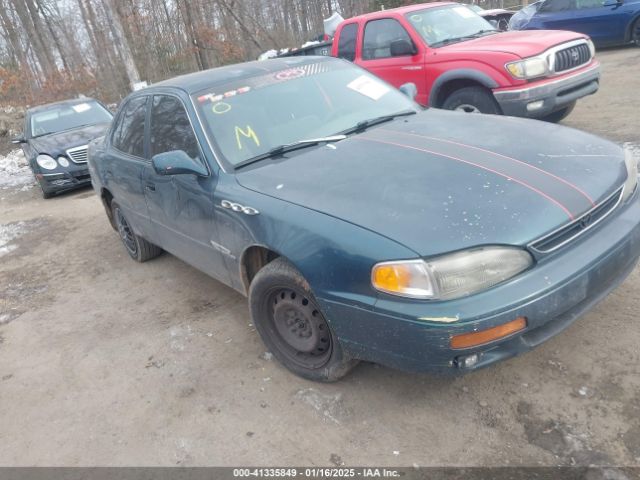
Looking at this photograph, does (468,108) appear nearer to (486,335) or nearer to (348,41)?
(348,41)

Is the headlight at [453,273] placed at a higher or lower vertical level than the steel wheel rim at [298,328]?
higher

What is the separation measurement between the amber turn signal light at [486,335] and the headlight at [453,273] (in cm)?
17

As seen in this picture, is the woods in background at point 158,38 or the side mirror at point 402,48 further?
the woods in background at point 158,38

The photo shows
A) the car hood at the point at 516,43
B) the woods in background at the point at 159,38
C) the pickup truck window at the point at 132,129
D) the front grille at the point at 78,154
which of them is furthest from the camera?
the woods in background at the point at 159,38

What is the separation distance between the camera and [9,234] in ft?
23.5

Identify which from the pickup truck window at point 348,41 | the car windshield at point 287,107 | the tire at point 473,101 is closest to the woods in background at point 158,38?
the pickup truck window at point 348,41

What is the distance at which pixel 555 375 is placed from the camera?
2.71 m

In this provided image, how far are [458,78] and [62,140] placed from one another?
682cm

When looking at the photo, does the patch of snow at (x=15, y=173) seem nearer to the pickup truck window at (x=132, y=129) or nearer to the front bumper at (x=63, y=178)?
the front bumper at (x=63, y=178)

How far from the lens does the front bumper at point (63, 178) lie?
336 inches

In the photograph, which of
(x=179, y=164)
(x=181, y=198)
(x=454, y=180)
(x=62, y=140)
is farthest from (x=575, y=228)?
(x=62, y=140)

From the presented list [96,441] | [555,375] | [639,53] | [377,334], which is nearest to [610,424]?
[555,375]

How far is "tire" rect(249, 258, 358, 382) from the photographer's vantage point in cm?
273

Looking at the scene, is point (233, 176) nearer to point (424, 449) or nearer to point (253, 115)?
point (253, 115)
